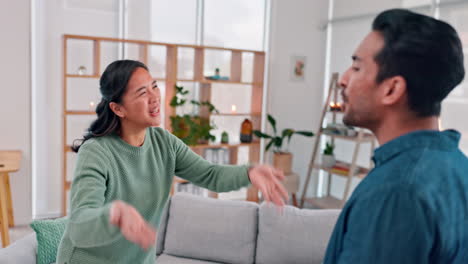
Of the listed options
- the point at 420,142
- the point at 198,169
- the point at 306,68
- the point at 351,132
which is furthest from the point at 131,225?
the point at 306,68

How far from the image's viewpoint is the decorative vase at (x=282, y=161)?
16.9ft

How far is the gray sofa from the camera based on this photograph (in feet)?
8.73

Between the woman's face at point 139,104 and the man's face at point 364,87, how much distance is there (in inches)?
34.2

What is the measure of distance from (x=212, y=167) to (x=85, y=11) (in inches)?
139

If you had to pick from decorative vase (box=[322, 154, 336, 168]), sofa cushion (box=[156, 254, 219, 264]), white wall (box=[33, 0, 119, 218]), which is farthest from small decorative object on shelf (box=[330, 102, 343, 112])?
sofa cushion (box=[156, 254, 219, 264])

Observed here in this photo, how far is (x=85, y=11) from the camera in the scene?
4.62 meters

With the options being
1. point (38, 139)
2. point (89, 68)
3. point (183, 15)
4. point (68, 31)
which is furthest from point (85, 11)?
point (38, 139)

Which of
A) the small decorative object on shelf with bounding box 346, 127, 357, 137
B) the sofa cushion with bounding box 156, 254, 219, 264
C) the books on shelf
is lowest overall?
the sofa cushion with bounding box 156, 254, 219, 264

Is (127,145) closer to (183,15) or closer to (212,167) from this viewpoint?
(212,167)

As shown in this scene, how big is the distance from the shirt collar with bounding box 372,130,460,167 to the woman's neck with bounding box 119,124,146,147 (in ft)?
3.38

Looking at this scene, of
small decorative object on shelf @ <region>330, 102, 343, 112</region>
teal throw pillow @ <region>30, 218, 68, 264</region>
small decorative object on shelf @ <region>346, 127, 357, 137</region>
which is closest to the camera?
teal throw pillow @ <region>30, 218, 68, 264</region>

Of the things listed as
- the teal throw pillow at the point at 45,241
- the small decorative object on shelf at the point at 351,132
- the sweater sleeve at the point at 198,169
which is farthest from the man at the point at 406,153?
the small decorative object on shelf at the point at 351,132

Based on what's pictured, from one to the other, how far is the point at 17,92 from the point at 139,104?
3.08m

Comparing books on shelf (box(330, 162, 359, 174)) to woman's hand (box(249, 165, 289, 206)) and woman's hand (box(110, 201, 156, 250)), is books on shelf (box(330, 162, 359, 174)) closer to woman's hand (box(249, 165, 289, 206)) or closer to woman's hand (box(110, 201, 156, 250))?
woman's hand (box(249, 165, 289, 206))
